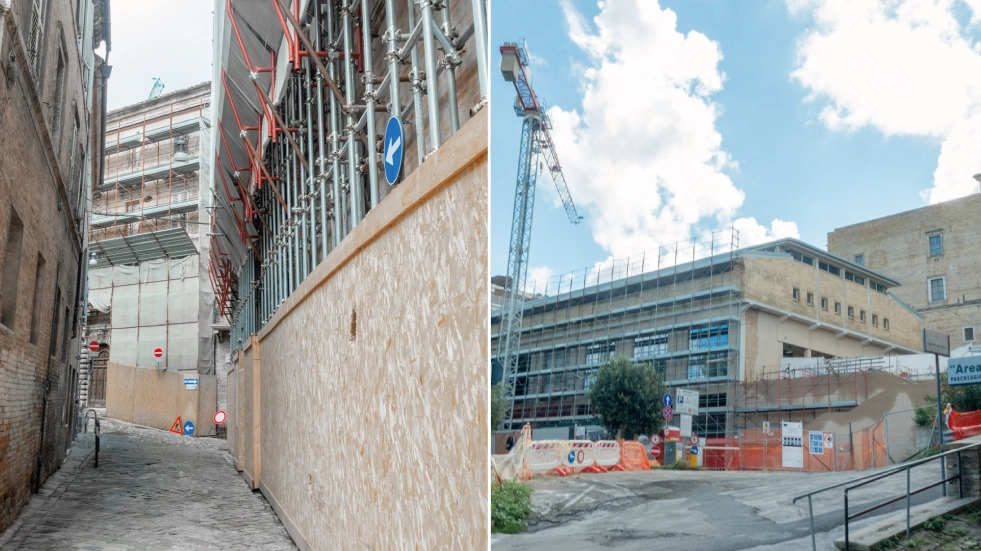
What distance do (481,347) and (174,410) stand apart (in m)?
24.1

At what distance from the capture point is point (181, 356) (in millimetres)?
26797

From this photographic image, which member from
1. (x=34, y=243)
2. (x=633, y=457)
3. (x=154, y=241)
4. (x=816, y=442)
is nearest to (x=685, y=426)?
(x=633, y=457)

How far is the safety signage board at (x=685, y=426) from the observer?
201 cm

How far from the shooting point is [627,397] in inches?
82.1

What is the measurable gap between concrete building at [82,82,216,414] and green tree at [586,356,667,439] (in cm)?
2601

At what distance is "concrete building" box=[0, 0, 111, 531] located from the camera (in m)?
6.58

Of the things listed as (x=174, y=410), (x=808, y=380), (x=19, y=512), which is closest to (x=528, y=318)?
(x=808, y=380)

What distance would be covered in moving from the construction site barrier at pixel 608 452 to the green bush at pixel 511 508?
0.24 metres

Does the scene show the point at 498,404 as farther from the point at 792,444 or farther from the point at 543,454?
the point at 792,444

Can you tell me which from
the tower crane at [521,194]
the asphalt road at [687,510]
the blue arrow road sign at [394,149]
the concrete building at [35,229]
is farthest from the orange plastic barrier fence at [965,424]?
the concrete building at [35,229]

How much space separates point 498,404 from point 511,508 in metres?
0.32

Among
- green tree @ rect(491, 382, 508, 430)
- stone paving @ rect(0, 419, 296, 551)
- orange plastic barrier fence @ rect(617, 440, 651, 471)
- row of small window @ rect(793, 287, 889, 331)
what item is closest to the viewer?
row of small window @ rect(793, 287, 889, 331)

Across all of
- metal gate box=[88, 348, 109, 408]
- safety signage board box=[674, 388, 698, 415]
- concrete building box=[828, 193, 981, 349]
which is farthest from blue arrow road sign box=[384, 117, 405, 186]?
metal gate box=[88, 348, 109, 408]

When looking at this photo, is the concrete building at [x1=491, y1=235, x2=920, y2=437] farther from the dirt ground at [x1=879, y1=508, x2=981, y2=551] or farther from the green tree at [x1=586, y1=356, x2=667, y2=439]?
the dirt ground at [x1=879, y1=508, x2=981, y2=551]
